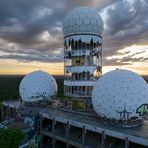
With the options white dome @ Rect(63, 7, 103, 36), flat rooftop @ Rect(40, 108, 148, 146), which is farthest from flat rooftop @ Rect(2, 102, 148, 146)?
white dome @ Rect(63, 7, 103, 36)

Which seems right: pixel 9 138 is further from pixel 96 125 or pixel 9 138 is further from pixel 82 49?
pixel 82 49

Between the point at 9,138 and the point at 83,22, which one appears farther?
the point at 83,22

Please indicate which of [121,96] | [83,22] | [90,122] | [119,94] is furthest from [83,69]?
[121,96]

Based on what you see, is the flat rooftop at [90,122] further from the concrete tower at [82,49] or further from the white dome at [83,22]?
the white dome at [83,22]

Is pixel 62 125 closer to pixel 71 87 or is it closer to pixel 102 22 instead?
pixel 71 87

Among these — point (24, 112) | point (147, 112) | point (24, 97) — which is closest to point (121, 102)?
point (147, 112)

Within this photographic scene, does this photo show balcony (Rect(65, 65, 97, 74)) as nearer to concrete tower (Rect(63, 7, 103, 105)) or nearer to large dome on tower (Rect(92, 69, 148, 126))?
concrete tower (Rect(63, 7, 103, 105))
